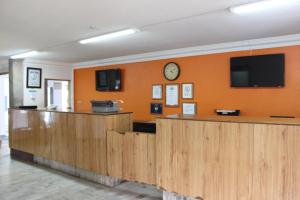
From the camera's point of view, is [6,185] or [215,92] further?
[215,92]

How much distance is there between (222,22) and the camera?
3.52 metres

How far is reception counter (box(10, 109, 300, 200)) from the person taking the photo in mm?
2549

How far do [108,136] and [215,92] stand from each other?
8.10 feet

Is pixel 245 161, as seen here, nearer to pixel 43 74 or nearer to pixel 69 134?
pixel 69 134

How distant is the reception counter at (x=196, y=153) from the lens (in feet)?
8.36

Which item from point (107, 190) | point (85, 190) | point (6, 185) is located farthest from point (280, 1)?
point (6, 185)

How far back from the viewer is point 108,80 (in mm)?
6844

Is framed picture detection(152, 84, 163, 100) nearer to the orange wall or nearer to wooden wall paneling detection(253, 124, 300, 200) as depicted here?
the orange wall

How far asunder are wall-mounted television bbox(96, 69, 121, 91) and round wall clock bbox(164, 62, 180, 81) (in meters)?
1.50

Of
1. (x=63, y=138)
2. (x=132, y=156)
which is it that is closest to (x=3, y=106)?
(x=63, y=138)

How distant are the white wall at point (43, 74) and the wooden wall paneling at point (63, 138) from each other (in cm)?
226

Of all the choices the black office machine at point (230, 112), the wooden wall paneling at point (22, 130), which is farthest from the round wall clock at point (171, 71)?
the wooden wall paneling at point (22, 130)

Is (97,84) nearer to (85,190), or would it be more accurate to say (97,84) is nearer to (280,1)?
(85,190)

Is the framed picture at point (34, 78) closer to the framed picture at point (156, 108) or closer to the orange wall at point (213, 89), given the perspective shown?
the orange wall at point (213, 89)
